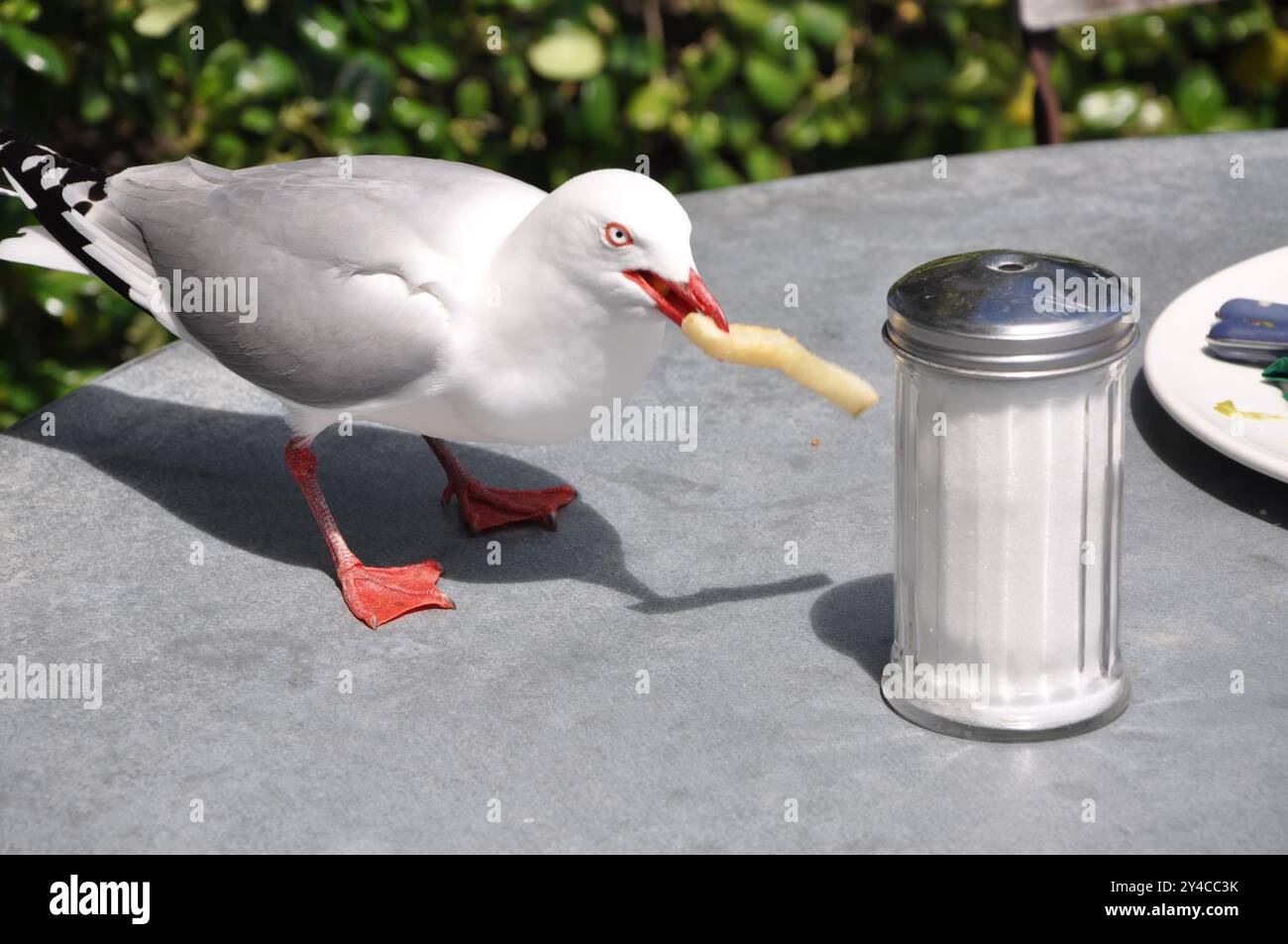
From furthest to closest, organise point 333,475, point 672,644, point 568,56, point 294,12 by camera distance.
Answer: point 568,56 < point 294,12 < point 333,475 < point 672,644

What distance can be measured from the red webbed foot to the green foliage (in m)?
1.66

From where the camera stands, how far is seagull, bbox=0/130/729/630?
179 centimetres

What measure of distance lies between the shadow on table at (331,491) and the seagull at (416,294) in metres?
0.06

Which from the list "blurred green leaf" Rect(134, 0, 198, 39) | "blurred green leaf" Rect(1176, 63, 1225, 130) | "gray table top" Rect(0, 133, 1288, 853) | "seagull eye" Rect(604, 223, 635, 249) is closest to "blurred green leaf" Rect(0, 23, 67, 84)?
"blurred green leaf" Rect(134, 0, 198, 39)

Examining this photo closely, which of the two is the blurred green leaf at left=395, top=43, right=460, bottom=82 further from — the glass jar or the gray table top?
the glass jar

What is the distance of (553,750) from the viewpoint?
1.59 m

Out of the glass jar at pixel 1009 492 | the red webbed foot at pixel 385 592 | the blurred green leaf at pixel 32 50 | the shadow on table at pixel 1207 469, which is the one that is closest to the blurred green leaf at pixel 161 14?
the blurred green leaf at pixel 32 50

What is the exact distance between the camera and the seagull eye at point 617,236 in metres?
1.75

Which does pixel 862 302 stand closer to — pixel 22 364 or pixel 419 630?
pixel 419 630

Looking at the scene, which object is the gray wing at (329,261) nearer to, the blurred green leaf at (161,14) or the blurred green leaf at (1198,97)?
the blurred green leaf at (161,14)

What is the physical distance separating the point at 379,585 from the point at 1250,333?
1.11 m

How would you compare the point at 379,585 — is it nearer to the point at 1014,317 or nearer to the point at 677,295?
the point at 677,295

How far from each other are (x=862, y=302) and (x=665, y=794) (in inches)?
47.4

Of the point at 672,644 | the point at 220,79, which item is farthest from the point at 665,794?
the point at 220,79
